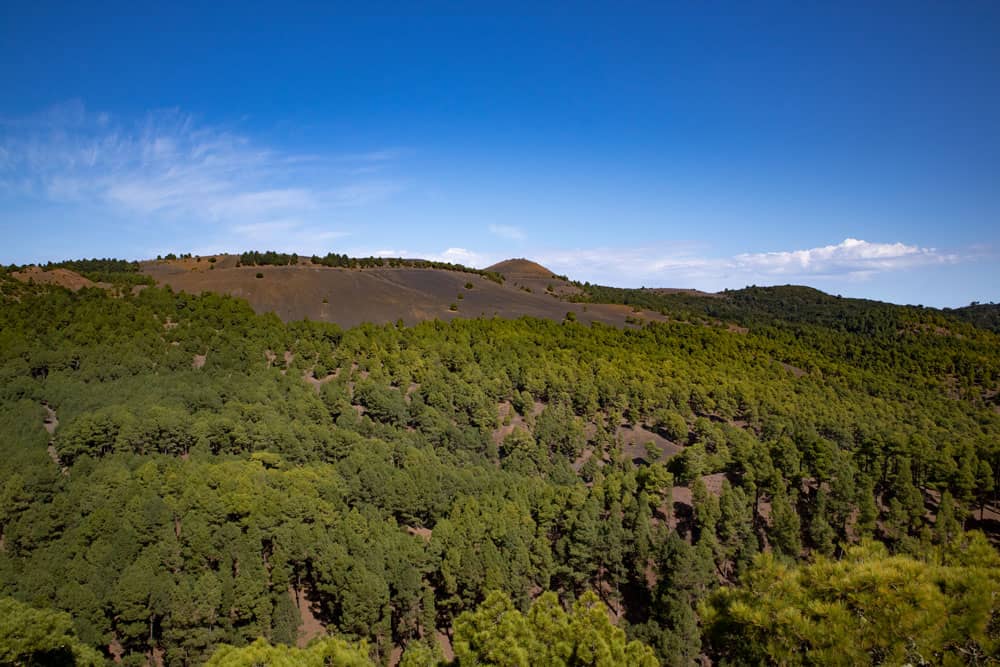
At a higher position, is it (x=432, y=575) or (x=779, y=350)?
(x=779, y=350)

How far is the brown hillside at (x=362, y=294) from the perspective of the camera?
127688 millimetres

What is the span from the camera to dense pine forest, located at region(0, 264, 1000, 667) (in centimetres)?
1600

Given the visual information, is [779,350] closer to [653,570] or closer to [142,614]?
[653,570]

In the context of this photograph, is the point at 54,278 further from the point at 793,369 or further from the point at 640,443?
the point at 793,369

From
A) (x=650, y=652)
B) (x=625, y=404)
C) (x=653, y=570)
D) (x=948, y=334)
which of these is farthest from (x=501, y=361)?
(x=948, y=334)

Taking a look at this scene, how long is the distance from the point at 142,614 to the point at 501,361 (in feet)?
224

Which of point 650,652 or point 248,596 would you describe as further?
point 248,596

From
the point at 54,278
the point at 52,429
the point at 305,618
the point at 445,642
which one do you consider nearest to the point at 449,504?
the point at 445,642

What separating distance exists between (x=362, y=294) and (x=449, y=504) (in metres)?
101

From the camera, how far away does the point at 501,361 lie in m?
95.8

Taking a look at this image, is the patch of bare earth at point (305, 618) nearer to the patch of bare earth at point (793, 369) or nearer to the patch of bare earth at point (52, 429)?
the patch of bare earth at point (52, 429)

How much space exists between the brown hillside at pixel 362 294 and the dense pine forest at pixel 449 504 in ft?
71.9

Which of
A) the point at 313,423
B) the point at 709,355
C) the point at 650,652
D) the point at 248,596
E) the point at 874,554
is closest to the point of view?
the point at 874,554

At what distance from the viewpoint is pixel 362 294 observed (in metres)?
142
